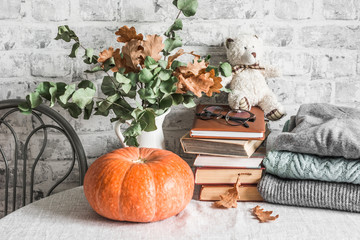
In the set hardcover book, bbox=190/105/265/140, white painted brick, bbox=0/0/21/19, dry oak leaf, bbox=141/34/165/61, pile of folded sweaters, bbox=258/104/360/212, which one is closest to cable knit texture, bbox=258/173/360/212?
pile of folded sweaters, bbox=258/104/360/212

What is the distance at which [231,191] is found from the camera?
1078 millimetres

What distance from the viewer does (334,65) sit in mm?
1317

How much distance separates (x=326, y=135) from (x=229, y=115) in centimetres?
27

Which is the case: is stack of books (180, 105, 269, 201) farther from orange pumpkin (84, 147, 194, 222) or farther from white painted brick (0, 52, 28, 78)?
white painted brick (0, 52, 28, 78)

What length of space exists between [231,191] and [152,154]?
24 cm

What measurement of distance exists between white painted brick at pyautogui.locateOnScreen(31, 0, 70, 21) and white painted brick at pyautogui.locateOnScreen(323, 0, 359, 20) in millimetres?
810

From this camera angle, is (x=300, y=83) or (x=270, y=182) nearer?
(x=270, y=182)

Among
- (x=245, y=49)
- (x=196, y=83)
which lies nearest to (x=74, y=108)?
(x=196, y=83)

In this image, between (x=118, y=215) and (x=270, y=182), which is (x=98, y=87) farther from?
(x=270, y=182)

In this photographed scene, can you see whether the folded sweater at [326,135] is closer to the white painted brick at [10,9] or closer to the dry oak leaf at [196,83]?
the dry oak leaf at [196,83]

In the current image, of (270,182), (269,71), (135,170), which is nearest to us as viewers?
(135,170)

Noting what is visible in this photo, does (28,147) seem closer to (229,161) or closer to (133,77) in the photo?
(133,77)

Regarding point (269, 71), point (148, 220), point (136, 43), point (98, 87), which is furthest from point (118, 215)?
point (269, 71)

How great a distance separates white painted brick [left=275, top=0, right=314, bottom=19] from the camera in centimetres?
127
